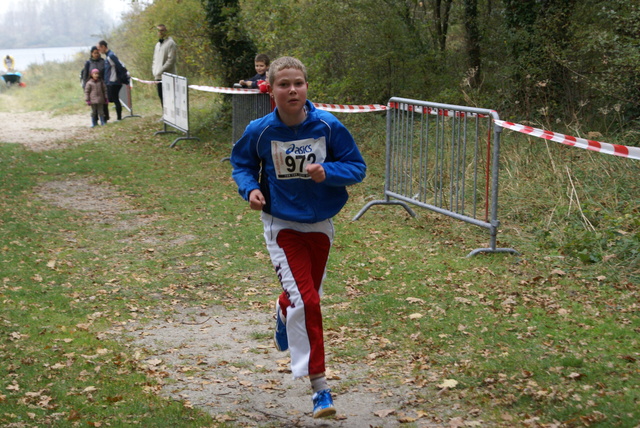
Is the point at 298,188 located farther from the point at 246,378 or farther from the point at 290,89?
the point at 246,378

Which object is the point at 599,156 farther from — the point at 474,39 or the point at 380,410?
the point at 474,39

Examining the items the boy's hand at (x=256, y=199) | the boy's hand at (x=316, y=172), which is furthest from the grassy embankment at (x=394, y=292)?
the boy's hand at (x=316, y=172)

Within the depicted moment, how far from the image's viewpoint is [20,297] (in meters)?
7.06

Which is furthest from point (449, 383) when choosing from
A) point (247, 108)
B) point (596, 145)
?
point (247, 108)

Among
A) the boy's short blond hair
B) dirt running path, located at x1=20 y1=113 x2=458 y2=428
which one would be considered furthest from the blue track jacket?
dirt running path, located at x1=20 y1=113 x2=458 y2=428

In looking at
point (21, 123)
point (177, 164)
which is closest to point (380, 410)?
point (177, 164)

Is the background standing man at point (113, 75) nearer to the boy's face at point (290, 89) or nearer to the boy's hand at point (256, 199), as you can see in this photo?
the boy's face at point (290, 89)

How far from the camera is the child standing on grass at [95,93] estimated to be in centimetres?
1958

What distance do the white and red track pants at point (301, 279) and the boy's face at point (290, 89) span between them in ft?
2.32

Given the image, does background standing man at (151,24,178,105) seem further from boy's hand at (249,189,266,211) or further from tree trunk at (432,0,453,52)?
boy's hand at (249,189,266,211)

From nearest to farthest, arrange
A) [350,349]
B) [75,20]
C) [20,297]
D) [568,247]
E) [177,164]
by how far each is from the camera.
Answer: [350,349] → [20,297] → [568,247] → [177,164] → [75,20]

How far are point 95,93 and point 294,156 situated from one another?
1640 centimetres

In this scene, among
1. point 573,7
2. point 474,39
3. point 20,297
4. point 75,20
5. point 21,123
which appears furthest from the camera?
point 75,20

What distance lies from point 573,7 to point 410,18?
484cm
